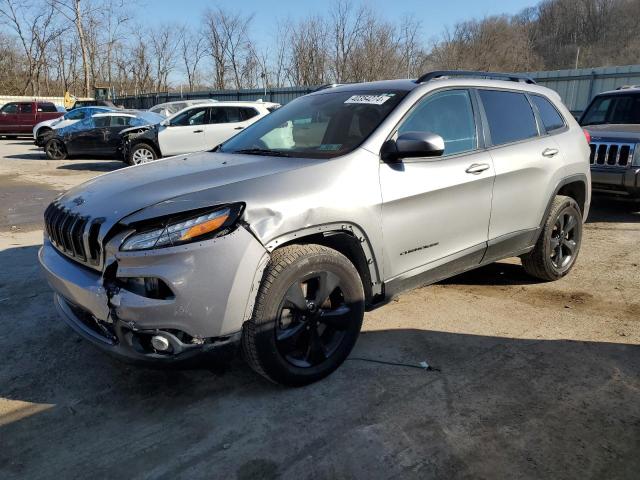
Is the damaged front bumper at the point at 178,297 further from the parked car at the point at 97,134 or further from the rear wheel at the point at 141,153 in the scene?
the parked car at the point at 97,134

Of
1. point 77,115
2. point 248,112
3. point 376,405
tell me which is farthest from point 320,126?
point 77,115

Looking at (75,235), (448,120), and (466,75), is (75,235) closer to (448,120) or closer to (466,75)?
(448,120)

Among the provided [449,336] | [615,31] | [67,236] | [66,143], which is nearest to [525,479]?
[449,336]

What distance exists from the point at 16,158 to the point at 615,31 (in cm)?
6665

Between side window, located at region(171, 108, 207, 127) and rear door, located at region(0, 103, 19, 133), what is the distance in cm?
1496

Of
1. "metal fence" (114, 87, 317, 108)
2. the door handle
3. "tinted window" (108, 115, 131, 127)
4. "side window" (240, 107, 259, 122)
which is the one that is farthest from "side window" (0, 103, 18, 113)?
the door handle

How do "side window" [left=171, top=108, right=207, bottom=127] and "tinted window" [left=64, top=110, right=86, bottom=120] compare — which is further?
"tinted window" [left=64, top=110, right=86, bottom=120]

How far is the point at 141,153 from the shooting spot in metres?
Answer: 13.2

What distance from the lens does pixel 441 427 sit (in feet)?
8.77

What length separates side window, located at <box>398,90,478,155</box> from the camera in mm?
3521

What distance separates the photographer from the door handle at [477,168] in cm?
372

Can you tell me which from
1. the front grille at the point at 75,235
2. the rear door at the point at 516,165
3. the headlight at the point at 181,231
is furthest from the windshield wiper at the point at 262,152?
the rear door at the point at 516,165

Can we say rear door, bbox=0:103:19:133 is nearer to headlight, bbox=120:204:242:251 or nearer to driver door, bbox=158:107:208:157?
driver door, bbox=158:107:208:157

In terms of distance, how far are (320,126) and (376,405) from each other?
194 centimetres
